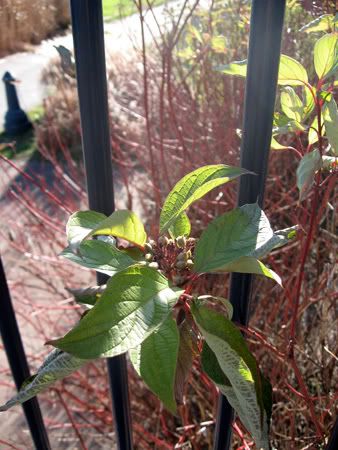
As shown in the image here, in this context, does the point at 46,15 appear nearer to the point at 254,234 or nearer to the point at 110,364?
the point at 110,364

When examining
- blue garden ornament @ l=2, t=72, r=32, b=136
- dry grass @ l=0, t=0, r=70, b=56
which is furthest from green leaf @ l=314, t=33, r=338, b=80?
blue garden ornament @ l=2, t=72, r=32, b=136

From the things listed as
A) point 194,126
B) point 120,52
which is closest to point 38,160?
point 120,52

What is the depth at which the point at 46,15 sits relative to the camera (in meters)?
1.92

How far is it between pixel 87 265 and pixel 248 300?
0.78ft

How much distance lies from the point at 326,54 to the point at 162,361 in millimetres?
357

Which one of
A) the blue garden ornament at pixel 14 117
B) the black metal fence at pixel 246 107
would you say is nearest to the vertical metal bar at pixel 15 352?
the black metal fence at pixel 246 107

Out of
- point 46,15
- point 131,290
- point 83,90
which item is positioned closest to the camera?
point 131,290

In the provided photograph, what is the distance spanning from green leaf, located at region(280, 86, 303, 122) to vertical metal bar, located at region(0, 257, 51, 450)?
1.44 feet

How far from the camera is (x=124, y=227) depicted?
0.52 meters

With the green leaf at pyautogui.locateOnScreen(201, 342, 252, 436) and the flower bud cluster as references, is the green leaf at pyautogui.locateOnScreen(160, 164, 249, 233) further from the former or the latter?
the green leaf at pyautogui.locateOnScreen(201, 342, 252, 436)

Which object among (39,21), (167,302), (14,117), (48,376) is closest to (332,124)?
(167,302)

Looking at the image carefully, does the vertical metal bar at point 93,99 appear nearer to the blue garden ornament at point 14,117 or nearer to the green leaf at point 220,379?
the green leaf at point 220,379

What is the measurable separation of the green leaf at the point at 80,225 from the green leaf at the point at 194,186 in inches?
2.7

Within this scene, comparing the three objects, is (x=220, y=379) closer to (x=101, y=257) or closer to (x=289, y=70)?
(x=101, y=257)
